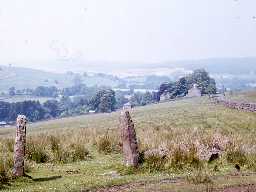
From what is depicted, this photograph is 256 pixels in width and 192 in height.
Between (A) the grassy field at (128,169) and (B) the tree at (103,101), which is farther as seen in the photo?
(B) the tree at (103,101)

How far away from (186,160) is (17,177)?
25.3 ft

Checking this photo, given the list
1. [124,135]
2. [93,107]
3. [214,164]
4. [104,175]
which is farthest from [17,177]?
[93,107]

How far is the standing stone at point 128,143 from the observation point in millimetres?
23703

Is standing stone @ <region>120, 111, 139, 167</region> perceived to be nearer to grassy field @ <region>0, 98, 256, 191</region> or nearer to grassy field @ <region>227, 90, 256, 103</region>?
grassy field @ <region>0, 98, 256, 191</region>

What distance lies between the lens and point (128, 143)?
78.7 feet

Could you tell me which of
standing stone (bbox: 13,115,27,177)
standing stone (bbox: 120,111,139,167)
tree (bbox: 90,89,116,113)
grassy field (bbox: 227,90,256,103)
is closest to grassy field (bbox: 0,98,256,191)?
standing stone (bbox: 120,111,139,167)

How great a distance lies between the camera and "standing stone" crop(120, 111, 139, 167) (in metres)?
23.7

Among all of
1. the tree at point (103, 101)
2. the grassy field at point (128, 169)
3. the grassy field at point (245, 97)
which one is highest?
the grassy field at point (128, 169)

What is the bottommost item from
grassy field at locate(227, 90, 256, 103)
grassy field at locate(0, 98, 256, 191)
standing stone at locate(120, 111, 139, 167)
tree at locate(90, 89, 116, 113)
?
tree at locate(90, 89, 116, 113)

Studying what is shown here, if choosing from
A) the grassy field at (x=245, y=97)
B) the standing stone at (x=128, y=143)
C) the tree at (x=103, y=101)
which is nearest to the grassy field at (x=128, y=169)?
the standing stone at (x=128, y=143)

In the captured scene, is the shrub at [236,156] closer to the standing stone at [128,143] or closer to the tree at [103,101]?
the standing stone at [128,143]

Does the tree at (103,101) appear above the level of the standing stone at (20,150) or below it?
below

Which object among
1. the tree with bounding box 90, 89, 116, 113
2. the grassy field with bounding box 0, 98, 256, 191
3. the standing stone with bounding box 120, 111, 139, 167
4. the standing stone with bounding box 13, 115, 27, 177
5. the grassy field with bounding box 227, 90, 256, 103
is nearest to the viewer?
the grassy field with bounding box 0, 98, 256, 191

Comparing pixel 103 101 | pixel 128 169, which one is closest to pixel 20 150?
pixel 128 169
